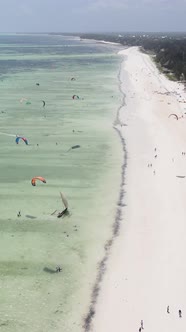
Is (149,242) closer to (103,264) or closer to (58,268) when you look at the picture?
(103,264)

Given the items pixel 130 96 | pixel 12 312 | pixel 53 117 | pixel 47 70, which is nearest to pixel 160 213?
pixel 12 312

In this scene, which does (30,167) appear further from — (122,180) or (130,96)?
(130,96)

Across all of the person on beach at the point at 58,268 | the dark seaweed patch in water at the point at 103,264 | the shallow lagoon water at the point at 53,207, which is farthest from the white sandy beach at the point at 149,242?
the person on beach at the point at 58,268

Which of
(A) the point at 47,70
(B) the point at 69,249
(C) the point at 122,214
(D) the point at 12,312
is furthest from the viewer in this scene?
(A) the point at 47,70

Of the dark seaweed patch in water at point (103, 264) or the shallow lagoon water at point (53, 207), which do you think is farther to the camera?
the shallow lagoon water at point (53, 207)

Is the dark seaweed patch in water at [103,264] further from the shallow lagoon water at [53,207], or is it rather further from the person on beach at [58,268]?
the person on beach at [58,268]

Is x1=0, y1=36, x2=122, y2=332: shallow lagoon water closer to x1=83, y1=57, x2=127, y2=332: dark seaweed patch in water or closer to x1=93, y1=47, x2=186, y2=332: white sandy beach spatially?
x1=83, y1=57, x2=127, y2=332: dark seaweed patch in water

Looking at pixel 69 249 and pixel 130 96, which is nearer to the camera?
pixel 69 249
